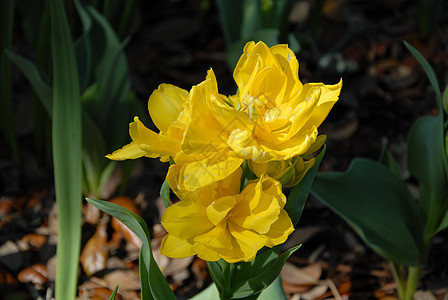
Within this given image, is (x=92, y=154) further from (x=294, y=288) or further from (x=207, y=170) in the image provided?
(x=207, y=170)

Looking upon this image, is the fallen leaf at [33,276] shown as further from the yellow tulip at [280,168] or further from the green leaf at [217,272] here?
the yellow tulip at [280,168]

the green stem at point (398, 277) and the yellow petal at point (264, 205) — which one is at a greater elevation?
the yellow petal at point (264, 205)

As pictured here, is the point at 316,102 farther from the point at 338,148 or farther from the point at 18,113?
the point at 18,113

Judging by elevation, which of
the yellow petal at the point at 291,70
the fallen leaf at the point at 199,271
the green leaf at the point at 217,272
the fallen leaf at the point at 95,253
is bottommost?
the fallen leaf at the point at 199,271

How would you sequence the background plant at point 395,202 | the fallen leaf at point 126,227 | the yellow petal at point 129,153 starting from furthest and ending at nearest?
the fallen leaf at point 126,227 → the background plant at point 395,202 → the yellow petal at point 129,153

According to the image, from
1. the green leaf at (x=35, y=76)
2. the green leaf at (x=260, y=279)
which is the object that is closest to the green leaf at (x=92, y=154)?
the green leaf at (x=35, y=76)

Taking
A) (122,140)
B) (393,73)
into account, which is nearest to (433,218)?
(122,140)

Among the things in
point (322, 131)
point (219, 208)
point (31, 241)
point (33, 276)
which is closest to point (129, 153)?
point (219, 208)
